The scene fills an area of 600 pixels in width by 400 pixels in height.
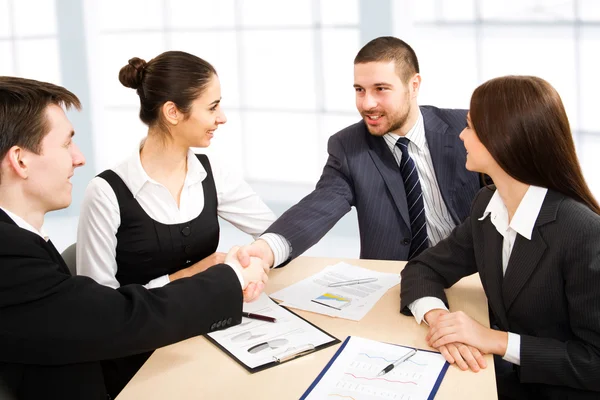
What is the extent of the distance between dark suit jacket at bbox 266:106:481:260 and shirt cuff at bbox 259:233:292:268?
1.12ft

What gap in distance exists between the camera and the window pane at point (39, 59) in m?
6.11

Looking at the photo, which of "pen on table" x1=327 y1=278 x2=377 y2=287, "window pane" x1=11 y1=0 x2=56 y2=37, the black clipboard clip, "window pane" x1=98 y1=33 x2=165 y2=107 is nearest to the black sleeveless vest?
"pen on table" x1=327 y1=278 x2=377 y2=287

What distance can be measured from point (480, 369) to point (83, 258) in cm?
140

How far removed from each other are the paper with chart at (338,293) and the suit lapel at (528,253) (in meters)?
0.42

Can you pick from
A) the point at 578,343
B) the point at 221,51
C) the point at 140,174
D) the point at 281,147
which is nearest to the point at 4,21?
the point at 221,51

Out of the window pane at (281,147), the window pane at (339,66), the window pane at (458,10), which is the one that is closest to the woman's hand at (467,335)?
the window pane at (458,10)

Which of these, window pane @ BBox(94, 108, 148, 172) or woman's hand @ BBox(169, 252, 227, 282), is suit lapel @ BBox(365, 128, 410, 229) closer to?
woman's hand @ BBox(169, 252, 227, 282)

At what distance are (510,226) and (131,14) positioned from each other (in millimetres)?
5209

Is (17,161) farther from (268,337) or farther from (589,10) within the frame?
(589,10)

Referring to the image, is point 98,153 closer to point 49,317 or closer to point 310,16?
point 310,16

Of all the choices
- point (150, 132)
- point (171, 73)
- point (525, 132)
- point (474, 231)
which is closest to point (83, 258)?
point (150, 132)

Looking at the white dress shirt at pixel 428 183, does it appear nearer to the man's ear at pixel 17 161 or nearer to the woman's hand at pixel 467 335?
the woman's hand at pixel 467 335

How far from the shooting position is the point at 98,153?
6234 mm

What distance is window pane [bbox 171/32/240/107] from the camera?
18.7 feet
